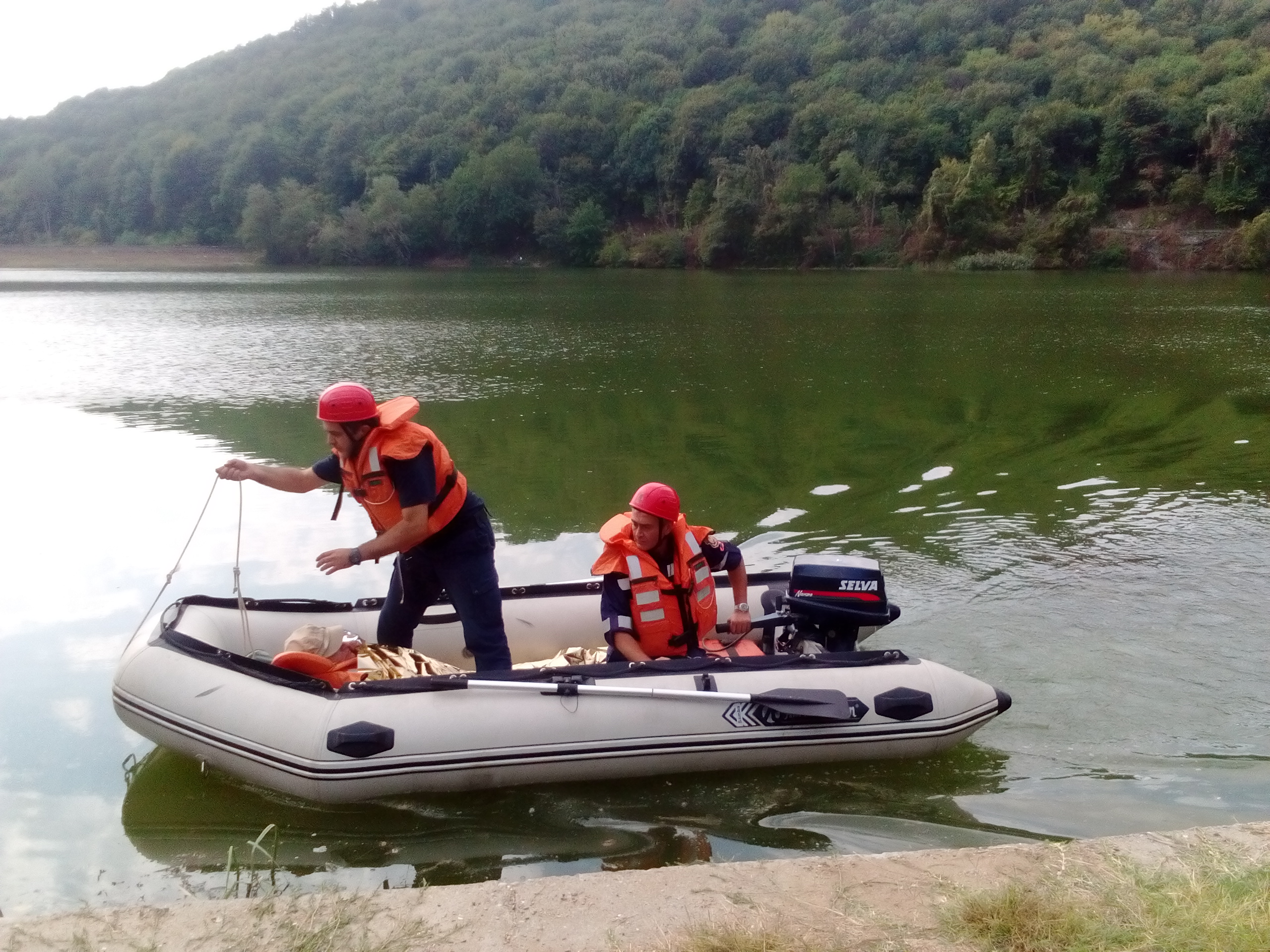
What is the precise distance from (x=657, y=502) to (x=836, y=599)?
951mm

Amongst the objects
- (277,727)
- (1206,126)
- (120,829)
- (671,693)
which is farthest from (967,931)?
(1206,126)

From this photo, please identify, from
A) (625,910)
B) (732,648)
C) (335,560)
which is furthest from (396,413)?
(625,910)

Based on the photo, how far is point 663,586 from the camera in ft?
15.2

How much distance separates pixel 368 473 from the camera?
4.21 metres

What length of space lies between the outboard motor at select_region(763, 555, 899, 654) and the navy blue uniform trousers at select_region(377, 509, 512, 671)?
1.32 meters

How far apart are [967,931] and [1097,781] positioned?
1.84 meters

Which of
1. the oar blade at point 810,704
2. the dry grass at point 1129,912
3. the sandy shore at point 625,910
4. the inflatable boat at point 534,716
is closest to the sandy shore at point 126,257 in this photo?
the inflatable boat at point 534,716

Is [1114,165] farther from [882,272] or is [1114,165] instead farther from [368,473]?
[368,473]

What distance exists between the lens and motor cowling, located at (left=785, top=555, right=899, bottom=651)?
186 inches

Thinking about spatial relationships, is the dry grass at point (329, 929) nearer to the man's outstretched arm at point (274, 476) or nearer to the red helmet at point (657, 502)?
the man's outstretched arm at point (274, 476)

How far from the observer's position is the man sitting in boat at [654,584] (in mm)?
4570

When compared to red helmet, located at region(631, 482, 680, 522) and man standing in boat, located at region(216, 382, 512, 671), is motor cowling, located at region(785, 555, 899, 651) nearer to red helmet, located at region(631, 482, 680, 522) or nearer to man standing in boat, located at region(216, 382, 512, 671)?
red helmet, located at region(631, 482, 680, 522)

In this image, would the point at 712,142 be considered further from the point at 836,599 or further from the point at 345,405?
the point at 345,405

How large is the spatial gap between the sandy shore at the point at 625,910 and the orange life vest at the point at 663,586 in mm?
1537
